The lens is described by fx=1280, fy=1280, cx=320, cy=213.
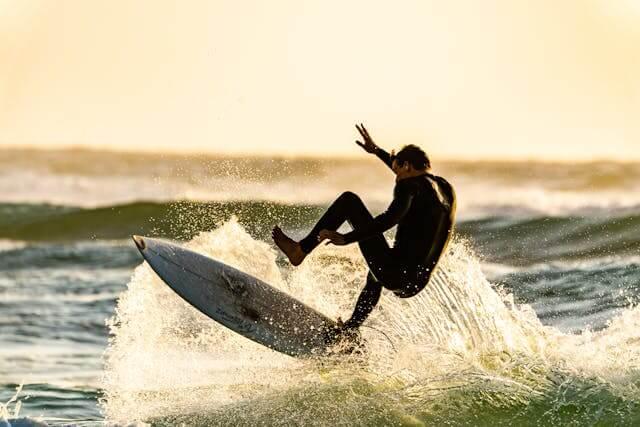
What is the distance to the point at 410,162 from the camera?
Result: 8.95 meters

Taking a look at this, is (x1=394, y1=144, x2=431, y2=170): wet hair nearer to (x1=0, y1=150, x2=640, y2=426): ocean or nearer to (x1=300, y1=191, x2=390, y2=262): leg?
(x1=300, y1=191, x2=390, y2=262): leg

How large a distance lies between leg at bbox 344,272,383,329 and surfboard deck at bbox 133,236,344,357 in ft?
0.84

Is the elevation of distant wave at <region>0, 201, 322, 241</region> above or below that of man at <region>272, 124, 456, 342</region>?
above

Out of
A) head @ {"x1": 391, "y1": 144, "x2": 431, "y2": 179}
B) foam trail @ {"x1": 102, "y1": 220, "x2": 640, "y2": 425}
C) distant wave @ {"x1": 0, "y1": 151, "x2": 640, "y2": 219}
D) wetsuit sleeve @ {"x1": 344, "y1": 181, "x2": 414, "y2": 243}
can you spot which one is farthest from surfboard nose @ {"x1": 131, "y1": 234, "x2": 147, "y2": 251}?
distant wave @ {"x1": 0, "y1": 151, "x2": 640, "y2": 219}

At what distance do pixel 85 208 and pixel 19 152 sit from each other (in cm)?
1506

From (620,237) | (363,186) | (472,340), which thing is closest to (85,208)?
(363,186)

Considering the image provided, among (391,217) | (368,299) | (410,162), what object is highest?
(410,162)

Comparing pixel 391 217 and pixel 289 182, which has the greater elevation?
pixel 289 182

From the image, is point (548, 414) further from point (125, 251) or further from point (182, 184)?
point (182, 184)

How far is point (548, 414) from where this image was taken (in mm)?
8922

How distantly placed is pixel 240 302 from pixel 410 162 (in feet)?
5.50

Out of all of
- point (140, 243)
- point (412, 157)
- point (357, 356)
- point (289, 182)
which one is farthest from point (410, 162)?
point (289, 182)

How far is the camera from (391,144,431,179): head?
8945 millimetres

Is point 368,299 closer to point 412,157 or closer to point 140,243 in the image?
point 412,157
